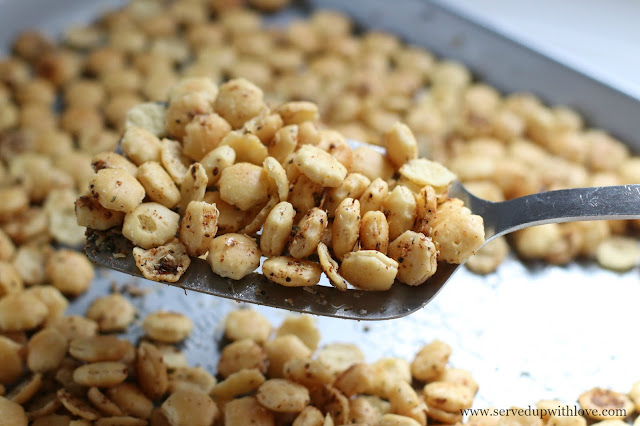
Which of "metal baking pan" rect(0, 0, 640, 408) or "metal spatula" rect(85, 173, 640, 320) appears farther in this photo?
"metal baking pan" rect(0, 0, 640, 408)

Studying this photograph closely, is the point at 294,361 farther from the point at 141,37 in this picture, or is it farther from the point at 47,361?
the point at 141,37

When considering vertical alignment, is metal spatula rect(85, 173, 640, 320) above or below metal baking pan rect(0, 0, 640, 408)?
above

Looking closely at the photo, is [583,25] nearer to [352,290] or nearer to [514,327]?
[514,327]

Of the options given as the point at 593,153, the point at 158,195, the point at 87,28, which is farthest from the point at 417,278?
the point at 87,28

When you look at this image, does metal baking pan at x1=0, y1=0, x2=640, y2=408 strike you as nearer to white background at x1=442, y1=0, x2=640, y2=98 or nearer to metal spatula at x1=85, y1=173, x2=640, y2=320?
metal spatula at x1=85, y1=173, x2=640, y2=320

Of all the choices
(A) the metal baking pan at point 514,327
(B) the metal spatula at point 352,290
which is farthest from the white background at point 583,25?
(B) the metal spatula at point 352,290

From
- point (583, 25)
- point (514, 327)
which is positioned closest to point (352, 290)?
point (514, 327)

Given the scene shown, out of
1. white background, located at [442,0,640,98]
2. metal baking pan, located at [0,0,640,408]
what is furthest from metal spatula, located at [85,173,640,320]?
white background, located at [442,0,640,98]

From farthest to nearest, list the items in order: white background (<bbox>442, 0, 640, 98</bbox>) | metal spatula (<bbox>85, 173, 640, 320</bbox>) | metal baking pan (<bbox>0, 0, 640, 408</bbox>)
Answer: white background (<bbox>442, 0, 640, 98</bbox>)
metal baking pan (<bbox>0, 0, 640, 408</bbox>)
metal spatula (<bbox>85, 173, 640, 320</bbox>)
